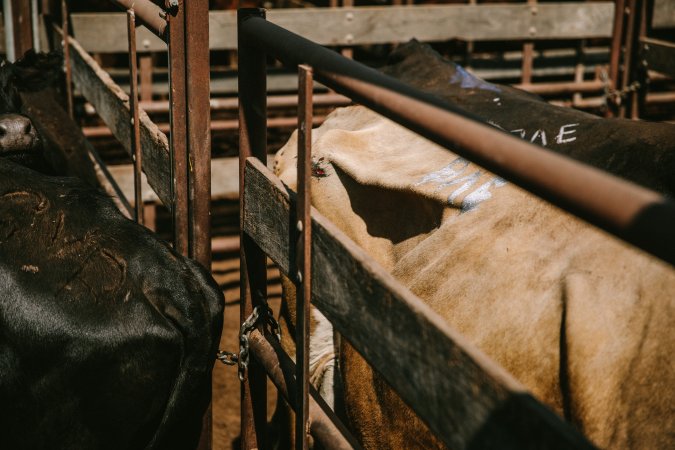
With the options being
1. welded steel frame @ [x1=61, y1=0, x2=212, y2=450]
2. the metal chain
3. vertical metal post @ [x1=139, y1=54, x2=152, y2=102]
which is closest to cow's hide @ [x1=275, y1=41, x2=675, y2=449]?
the metal chain

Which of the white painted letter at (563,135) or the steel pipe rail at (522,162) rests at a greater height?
the steel pipe rail at (522,162)

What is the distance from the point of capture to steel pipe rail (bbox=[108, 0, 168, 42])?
2209mm

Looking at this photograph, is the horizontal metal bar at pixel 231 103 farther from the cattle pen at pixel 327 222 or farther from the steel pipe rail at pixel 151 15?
the steel pipe rail at pixel 151 15

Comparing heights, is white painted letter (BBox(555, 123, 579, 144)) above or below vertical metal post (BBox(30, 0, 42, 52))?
below

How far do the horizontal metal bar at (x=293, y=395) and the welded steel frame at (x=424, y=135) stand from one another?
0.02m

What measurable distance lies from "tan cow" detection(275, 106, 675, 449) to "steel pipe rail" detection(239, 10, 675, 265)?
58 cm

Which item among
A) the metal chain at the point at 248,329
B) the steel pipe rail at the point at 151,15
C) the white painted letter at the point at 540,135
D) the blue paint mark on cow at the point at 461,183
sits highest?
the steel pipe rail at the point at 151,15

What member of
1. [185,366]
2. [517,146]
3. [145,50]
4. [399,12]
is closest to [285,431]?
[185,366]

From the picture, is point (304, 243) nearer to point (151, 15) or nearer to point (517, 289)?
point (517, 289)

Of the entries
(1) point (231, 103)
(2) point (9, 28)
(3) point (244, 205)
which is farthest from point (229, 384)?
(2) point (9, 28)

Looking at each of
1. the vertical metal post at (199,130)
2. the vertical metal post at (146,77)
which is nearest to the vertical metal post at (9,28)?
the vertical metal post at (146,77)

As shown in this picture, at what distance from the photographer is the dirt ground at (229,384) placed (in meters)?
3.53

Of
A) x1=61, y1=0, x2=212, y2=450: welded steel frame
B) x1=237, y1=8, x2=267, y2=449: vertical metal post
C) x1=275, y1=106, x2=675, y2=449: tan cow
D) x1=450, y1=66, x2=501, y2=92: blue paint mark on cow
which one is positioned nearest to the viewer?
x1=275, y1=106, x2=675, y2=449: tan cow

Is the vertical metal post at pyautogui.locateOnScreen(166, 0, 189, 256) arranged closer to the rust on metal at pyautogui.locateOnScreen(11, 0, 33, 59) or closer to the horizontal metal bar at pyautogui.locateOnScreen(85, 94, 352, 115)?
the horizontal metal bar at pyautogui.locateOnScreen(85, 94, 352, 115)
